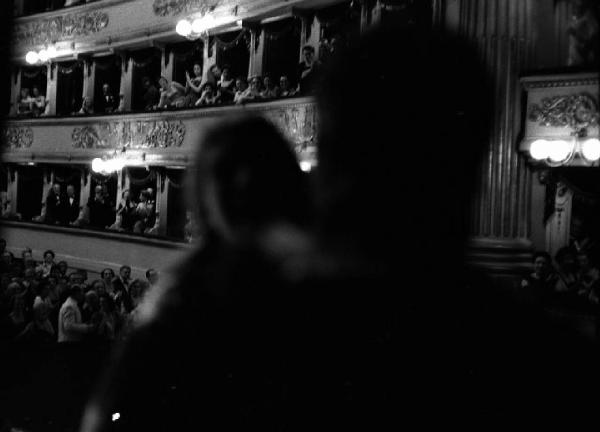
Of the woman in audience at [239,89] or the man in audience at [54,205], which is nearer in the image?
the woman in audience at [239,89]

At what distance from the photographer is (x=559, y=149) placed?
554 cm

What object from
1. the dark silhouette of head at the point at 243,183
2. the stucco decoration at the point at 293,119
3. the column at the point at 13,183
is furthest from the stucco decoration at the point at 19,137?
the dark silhouette of head at the point at 243,183

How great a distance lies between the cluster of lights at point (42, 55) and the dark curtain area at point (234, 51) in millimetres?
4772

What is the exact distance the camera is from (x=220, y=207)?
0.73 meters

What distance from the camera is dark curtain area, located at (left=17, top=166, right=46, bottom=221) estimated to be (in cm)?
1515

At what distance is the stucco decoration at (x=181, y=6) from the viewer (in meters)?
11.4

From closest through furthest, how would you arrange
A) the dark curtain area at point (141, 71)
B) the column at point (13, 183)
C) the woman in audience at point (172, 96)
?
the woman in audience at point (172, 96)
the dark curtain area at point (141, 71)
the column at point (13, 183)

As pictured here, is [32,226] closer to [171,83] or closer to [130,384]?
[171,83]

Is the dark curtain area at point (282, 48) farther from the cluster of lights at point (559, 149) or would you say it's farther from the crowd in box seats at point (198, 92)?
the cluster of lights at point (559, 149)

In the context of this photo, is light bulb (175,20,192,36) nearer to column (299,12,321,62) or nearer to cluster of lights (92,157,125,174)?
column (299,12,321,62)

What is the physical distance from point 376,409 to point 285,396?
3.4 inches

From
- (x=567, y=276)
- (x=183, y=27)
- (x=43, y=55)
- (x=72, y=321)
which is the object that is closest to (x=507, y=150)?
(x=567, y=276)

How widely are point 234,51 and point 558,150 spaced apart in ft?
24.6

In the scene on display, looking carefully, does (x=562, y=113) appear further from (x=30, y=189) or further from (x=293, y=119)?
(x=30, y=189)
